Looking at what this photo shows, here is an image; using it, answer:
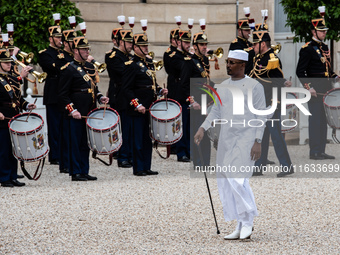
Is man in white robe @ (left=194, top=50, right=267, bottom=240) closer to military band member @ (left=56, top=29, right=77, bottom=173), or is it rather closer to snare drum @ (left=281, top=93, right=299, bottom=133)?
military band member @ (left=56, top=29, right=77, bottom=173)

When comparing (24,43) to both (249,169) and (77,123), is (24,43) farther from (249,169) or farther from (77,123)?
(249,169)

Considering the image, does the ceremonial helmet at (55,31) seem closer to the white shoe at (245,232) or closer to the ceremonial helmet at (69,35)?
the ceremonial helmet at (69,35)

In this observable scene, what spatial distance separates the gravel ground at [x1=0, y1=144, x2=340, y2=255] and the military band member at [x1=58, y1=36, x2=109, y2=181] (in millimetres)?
307

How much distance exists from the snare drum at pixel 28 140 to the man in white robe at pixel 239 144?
10.8 feet

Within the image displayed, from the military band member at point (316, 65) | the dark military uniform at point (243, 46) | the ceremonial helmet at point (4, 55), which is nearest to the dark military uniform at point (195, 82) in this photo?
the dark military uniform at point (243, 46)

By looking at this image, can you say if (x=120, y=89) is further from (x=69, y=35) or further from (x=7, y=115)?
(x=7, y=115)

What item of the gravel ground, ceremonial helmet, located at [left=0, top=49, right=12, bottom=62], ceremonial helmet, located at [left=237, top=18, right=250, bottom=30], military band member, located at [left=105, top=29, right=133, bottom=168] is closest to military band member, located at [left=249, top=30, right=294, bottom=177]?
the gravel ground

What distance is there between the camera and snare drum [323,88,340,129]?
12.6 m

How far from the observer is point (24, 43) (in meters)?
15.1

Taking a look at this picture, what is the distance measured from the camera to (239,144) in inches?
308

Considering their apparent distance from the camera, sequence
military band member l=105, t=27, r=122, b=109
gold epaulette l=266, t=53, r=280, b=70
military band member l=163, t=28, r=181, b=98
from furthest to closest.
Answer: military band member l=163, t=28, r=181, b=98, military band member l=105, t=27, r=122, b=109, gold epaulette l=266, t=53, r=280, b=70

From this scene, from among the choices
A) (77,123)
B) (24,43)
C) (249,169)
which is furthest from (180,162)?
(249,169)

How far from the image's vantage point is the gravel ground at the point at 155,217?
7.62 m

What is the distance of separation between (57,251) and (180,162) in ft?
20.1
